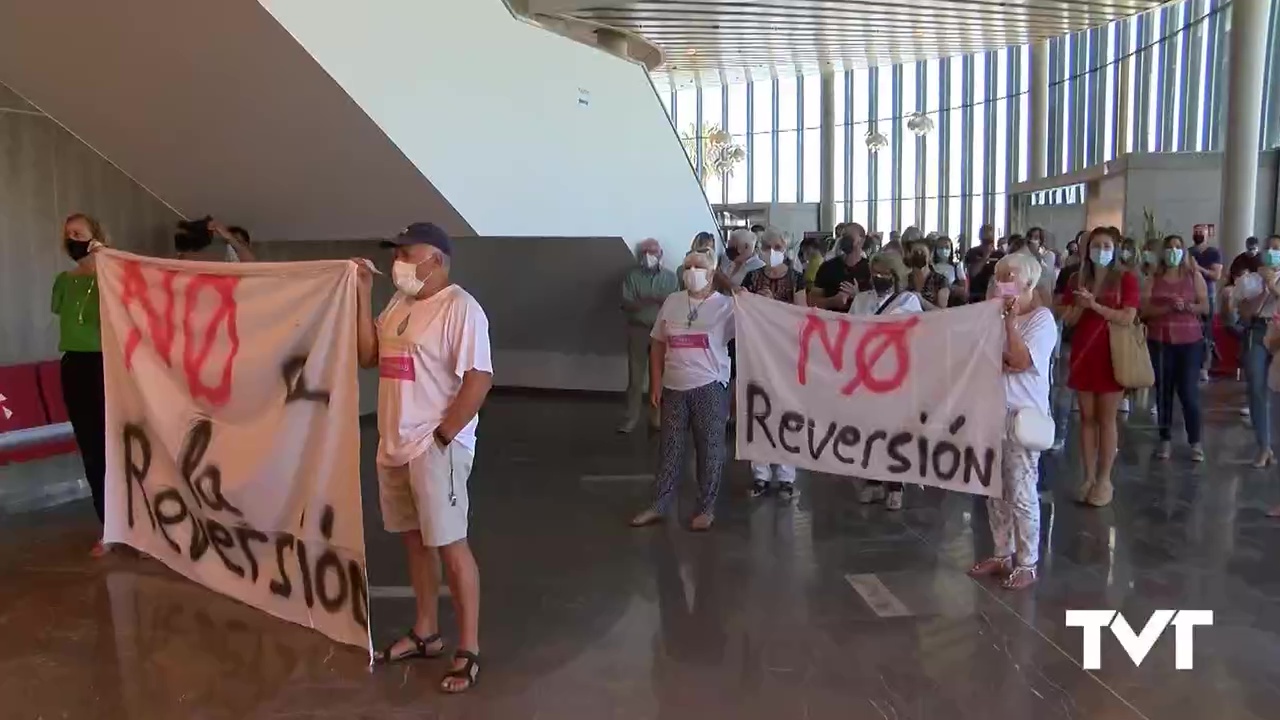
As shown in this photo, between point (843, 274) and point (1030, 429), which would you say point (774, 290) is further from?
point (1030, 429)

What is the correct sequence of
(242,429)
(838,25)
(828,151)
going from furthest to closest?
1. (828,151)
2. (838,25)
3. (242,429)

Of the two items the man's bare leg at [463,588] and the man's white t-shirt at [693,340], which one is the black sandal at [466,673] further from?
the man's white t-shirt at [693,340]

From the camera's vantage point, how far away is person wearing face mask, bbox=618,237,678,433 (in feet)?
26.7

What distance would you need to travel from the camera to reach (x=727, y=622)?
397 centimetres

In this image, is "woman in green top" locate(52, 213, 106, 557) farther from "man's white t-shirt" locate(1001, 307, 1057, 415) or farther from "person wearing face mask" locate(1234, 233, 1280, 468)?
"person wearing face mask" locate(1234, 233, 1280, 468)

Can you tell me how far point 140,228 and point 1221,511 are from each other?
273 inches

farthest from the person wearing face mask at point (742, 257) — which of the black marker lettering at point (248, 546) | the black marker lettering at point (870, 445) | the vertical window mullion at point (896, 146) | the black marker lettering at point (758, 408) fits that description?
the vertical window mullion at point (896, 146)

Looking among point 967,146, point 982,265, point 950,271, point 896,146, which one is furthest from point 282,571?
point 896,146

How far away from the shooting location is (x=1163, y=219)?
12.2 m

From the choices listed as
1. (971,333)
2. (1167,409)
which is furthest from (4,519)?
(1167,409)

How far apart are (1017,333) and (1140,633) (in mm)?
1260

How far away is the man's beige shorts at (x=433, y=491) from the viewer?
336 cm

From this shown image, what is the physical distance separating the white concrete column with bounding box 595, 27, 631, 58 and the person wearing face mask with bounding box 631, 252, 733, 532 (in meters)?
3.85

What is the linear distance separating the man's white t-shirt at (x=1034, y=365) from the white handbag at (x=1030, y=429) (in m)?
0.04
